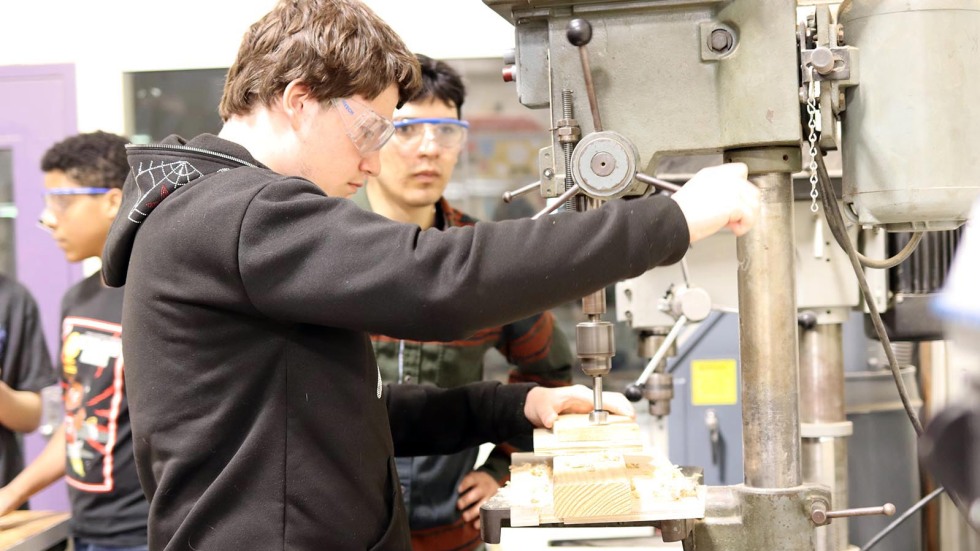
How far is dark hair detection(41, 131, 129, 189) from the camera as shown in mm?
2199

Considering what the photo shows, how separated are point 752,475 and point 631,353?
1.79 meters

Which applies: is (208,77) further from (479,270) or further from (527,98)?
(479,270)

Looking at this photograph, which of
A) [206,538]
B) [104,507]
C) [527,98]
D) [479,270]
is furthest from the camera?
[104,507]

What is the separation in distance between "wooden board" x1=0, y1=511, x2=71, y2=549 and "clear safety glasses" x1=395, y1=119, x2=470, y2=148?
1.07 m

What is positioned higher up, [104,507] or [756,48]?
[756,48]

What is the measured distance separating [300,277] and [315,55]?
1.03 feet

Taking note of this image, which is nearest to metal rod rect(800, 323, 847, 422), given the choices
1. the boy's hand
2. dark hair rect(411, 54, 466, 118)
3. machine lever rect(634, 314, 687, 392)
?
machine lever rect(634, 314, 687, 392)

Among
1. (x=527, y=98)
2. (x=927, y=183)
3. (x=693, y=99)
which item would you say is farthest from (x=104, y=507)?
(x=927, y=183)

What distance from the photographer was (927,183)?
3.64 ft

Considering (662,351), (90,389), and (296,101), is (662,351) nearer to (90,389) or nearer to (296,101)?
(296,101)

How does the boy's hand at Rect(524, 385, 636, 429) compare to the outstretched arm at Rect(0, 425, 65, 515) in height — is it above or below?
above

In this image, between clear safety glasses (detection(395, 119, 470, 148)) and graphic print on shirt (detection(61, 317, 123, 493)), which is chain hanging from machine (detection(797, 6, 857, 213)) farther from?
graphic print on shirt (detection(61, 317, 123, 493))

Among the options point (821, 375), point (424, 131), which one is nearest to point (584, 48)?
point (821, 375)

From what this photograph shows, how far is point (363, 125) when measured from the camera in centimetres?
121
